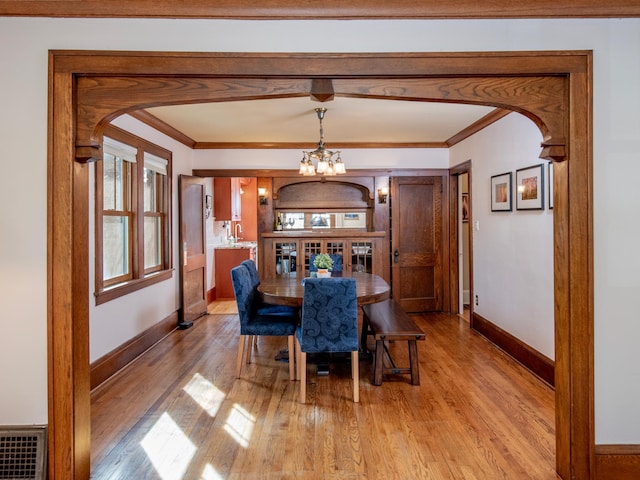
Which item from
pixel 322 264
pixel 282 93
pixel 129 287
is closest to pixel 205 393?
pixel 129 287

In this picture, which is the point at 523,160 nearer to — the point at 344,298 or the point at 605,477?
the point at 344,298

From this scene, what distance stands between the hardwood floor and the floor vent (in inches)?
12.1

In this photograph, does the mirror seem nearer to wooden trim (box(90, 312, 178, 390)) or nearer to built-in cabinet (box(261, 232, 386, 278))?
built-in cabinet (box(261, 232, 386, 278))

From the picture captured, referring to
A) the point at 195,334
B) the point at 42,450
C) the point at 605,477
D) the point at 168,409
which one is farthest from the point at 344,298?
the point at 195,334

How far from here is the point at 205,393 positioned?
3.10m

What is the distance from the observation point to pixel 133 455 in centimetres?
228

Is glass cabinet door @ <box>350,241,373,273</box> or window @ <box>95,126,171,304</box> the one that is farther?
glass cabinet door @ <box>350,241,373,273</box>

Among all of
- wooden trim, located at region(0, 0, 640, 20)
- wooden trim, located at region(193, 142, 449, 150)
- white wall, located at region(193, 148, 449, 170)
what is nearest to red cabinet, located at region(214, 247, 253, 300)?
white wall, located at region(193, 148, 449, 170)

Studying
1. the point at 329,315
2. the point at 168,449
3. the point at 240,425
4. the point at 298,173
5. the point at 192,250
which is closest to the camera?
the point at 168,449

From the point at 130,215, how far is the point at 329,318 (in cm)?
247

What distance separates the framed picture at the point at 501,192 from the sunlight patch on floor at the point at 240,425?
121 inches

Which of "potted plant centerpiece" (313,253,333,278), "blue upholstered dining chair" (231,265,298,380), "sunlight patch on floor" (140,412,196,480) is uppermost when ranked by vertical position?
"potted plant centerpiece" (313,253,333,278)

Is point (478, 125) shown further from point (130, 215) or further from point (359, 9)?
point (130, 215)

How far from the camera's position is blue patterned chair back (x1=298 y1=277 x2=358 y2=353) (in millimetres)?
2859
